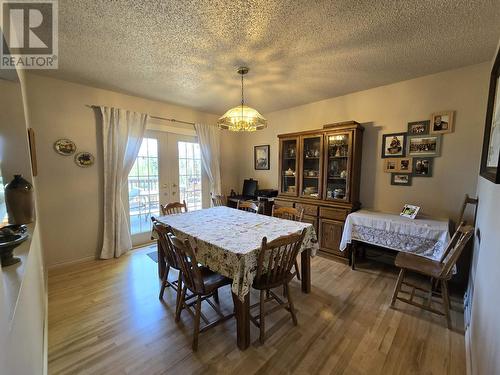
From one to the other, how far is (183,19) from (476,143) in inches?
127

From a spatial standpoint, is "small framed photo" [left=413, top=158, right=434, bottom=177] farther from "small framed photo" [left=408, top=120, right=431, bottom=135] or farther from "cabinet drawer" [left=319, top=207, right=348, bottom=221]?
"cabinet drawer" [left=319, top=207, right=348, bottom=221]

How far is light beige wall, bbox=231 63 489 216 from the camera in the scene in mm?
2439

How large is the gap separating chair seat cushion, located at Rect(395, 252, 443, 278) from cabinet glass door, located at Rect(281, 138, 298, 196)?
1858 millimetres

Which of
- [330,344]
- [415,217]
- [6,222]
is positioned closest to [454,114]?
[415,217]

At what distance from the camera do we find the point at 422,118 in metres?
2.75

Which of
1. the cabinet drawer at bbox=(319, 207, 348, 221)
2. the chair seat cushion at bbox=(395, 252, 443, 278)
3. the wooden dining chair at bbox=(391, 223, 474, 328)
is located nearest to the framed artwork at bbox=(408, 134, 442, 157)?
the wooden dining chair at bbox=(391, 223, 474, 328)

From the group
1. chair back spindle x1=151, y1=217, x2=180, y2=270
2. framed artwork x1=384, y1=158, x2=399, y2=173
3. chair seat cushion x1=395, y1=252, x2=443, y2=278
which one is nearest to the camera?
chair back spindle x1=151, y1=217, x2=180, y2=270

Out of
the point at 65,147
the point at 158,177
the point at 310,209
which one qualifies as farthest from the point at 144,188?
the point at 310,209

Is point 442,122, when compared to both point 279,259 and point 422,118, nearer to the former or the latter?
point 422,118

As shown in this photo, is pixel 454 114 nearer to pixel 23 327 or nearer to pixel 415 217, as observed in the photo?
pixel 415 217

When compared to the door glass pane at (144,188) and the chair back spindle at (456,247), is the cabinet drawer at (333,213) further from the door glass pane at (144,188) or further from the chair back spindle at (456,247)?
the door glass pane at (144,188)

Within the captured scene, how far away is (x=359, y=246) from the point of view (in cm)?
317

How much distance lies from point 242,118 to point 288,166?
183 centimetres

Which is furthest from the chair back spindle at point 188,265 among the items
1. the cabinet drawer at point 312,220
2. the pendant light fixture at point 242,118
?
the cabinet drawer at point 312,220
